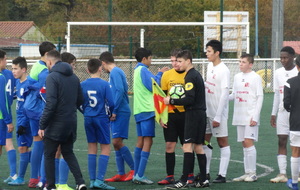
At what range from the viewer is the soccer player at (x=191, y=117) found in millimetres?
8633

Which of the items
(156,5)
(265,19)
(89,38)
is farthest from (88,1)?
(265,19)

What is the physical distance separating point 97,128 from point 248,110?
2252 millimetres

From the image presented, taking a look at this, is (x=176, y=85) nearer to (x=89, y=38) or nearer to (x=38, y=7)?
(x=89, y=38)

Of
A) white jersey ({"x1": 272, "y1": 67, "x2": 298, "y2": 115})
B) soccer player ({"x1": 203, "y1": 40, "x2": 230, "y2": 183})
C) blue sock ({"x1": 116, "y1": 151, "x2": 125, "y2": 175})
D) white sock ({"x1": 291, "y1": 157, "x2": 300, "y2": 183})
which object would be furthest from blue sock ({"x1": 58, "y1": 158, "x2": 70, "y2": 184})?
white jersey ({"x1": 272, "y1": 67, "x2": 298, "y2": 115})

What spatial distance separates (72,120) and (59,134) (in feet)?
0.82

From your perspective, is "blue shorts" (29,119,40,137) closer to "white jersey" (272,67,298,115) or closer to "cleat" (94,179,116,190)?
"cleat" (94,179,116,190)

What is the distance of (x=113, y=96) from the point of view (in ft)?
31.2

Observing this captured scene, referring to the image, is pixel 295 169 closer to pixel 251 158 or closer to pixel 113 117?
pixel 251 158

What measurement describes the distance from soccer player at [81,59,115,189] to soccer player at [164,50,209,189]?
2.80ft

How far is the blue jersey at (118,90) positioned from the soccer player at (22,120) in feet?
4.11

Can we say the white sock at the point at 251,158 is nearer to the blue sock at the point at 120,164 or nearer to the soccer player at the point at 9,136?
the blue sock at the point at 120,164

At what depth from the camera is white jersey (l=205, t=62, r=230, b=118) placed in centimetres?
925

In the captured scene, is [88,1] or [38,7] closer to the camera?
[88,1]

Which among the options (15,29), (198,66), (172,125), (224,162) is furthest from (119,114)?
(15,29)
